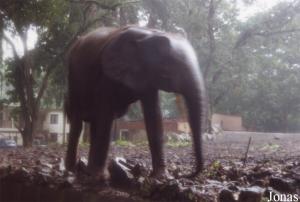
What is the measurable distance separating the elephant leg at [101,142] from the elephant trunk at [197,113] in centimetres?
46

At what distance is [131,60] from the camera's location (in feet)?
7.07

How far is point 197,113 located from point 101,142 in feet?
1.87

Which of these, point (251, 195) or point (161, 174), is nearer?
point (251, 195)

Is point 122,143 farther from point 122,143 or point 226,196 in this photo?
point 226,196

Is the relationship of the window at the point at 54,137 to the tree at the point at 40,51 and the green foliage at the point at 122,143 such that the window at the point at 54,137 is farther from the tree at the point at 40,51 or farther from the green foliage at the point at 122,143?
the green foliage at the point at 122,143

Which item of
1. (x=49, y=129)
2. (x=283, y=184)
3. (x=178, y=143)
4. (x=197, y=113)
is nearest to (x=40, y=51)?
(x=49, y=129)

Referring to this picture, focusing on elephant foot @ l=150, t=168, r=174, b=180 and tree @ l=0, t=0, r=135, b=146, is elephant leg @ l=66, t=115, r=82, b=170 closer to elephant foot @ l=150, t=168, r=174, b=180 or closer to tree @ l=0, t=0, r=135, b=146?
elephant foot @ l=150, t=168, r=174, b=180

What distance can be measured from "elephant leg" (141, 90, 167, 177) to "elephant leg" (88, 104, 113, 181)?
0.17 metres

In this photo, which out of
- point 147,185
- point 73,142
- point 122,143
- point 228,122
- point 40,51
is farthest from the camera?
point 40,51

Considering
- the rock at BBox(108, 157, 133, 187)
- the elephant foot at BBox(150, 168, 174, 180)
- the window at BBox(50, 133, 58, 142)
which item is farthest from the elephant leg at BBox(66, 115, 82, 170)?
the window at BBox(50, 133, 58, 142)

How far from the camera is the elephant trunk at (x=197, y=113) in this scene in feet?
6.14

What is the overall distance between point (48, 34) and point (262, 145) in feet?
9.86

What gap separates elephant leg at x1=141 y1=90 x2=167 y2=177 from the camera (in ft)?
7.47

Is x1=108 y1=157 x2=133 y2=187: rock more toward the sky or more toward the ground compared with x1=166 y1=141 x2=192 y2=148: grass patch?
more toward the ground
